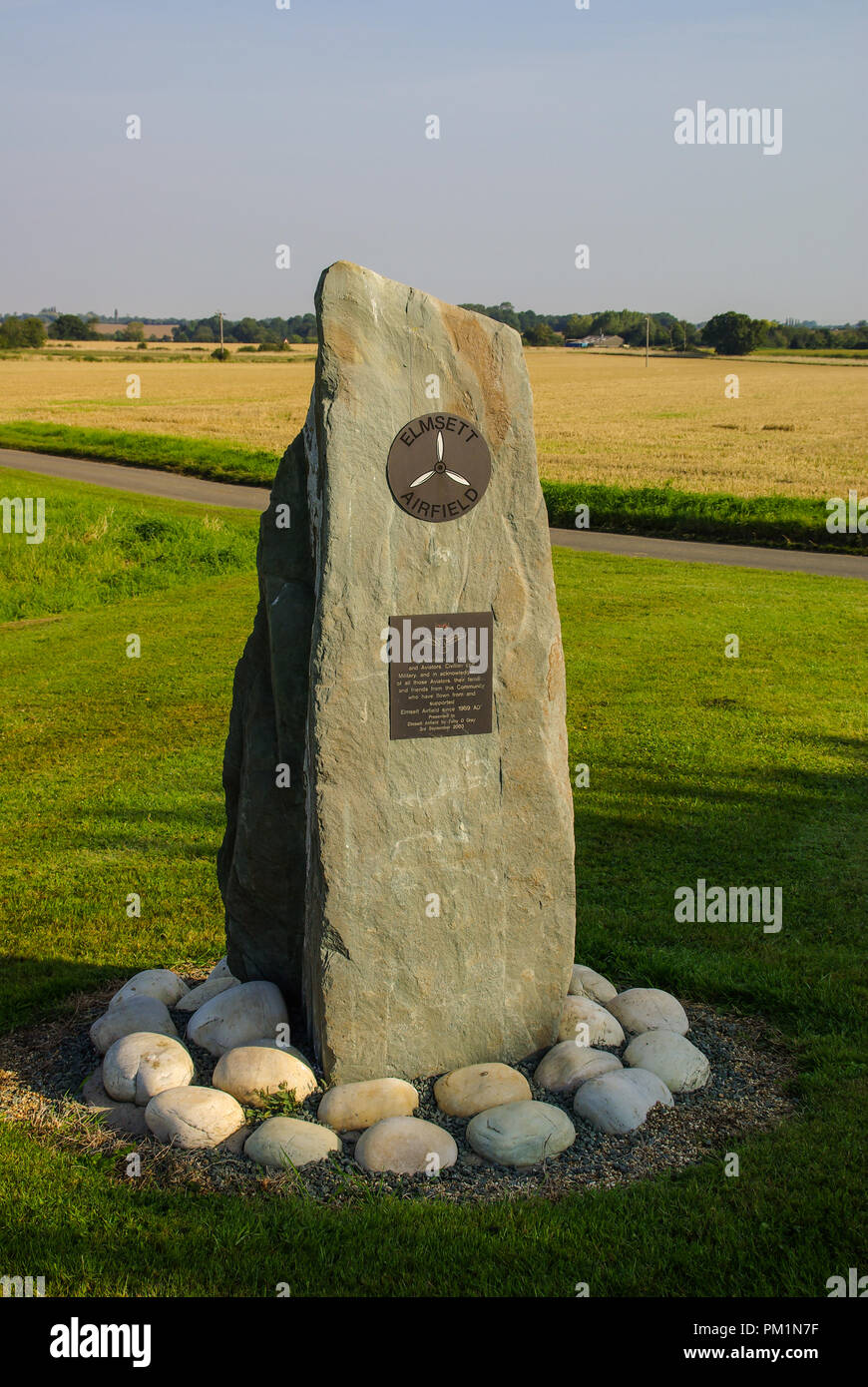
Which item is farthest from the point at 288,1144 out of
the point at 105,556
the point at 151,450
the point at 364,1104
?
the point at 151,450

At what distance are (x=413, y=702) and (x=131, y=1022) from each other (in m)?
2.20

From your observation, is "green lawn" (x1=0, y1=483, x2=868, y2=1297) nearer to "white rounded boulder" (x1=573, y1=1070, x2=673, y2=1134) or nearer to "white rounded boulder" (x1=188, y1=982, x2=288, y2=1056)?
"white rounded boulder" (x1=573, y1=1070, x2=673, y2=1134)

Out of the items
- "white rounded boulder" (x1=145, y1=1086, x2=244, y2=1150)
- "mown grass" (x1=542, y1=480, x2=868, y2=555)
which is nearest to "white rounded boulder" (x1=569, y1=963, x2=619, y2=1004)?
"white rounded boulder" (x1=145, y1=1086, x2=244, y2=1150)

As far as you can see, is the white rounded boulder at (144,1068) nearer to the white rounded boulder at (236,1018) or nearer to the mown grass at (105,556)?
the white rounded boulder at (236,1018)

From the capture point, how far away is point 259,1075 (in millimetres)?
5113

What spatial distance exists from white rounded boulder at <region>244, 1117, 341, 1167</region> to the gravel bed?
5cm

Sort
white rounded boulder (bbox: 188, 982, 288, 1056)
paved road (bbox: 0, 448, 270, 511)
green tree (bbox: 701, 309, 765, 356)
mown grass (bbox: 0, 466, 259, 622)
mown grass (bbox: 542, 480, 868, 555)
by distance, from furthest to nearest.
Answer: green tree (bbox: 701, 309, 765, 356)
paved road (bbox: 0, 448, 270, 511)
mown grass (bbox: 542, 480, 868, 555)
mown grass (bbox: 0, 466, 259, 622)
white rounded boulder (bbox: 188, 982, 288, 1056)

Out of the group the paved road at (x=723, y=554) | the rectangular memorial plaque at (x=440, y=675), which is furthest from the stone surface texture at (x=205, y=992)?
the paved road at (x=723, y=554)

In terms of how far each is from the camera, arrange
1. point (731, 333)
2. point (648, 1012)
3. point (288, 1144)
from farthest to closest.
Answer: point (731, 333)
point (648, 1012)
point (288, 1144)

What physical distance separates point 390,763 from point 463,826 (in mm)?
479

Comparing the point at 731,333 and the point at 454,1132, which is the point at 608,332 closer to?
the point at 731,333

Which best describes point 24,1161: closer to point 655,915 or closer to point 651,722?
point 655,915

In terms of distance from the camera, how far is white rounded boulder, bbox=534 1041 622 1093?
532cm

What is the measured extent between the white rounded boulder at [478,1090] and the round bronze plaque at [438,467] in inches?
99.2
